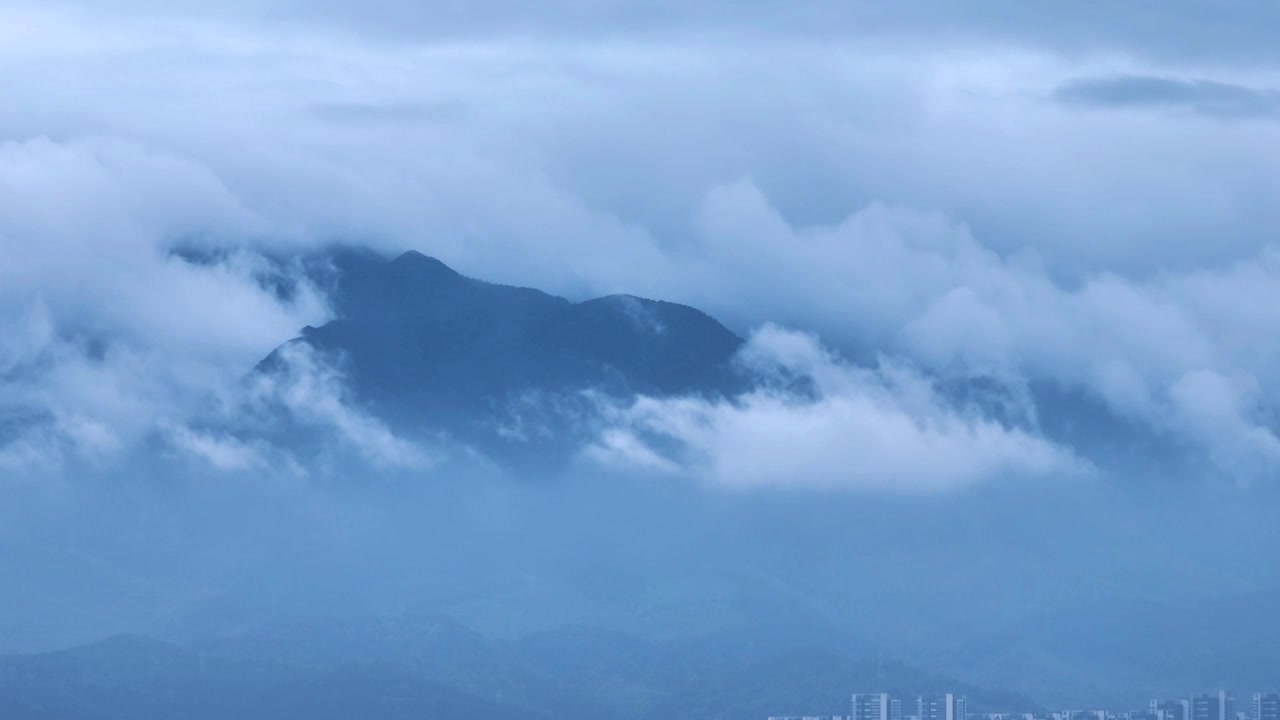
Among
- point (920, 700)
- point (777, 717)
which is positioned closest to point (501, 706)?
point (777, 717)

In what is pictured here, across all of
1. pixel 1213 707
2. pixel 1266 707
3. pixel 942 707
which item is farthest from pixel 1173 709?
pixel 942 707

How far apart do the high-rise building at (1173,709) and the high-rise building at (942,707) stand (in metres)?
13.6

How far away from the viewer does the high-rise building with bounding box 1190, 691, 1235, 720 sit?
14112cm

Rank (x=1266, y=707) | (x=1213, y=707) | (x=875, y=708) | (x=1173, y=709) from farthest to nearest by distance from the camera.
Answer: (x=875, y=708) < (x=1173, y=709) < (x=1213, y=707) < (x=1266, y=707)

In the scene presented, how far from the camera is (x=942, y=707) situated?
157m

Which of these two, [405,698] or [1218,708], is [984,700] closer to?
[1218,708]

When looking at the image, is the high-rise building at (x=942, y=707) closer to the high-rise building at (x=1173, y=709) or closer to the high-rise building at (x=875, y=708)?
the high-rise building at (x=875, y=708)

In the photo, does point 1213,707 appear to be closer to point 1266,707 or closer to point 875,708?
point 1266,707

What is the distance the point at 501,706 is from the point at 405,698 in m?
7.87

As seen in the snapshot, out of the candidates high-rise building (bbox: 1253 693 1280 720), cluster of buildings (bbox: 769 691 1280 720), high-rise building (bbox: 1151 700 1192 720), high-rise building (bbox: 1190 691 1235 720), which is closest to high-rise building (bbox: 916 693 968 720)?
cluster of buildings (bbox: 769 691 1280 720)

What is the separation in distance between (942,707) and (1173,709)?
17523mm

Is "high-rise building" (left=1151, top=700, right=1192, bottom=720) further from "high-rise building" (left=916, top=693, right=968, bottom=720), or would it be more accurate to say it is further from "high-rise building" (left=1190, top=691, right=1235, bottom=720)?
"high-rise building" (left=916, top=693, right=968, bottom=720)

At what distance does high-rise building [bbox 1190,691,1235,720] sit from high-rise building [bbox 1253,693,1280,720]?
155 cm

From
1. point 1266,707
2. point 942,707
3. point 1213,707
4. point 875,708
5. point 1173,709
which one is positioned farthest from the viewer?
point 942,707
